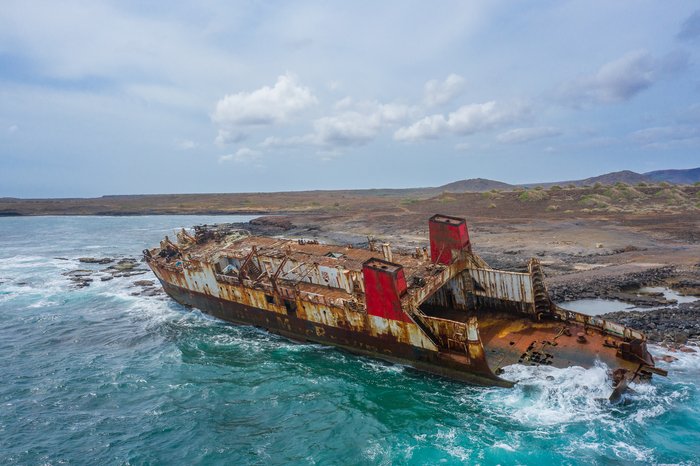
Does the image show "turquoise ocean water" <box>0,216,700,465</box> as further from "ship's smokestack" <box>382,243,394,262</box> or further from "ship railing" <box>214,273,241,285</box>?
"ship's smokestack" <box>382,243,394,262</box>

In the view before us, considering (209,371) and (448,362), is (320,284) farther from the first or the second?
(448,362)

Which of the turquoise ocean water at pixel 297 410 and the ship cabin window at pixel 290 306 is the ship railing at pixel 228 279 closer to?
the turquoise ocean water at pixel 297 410

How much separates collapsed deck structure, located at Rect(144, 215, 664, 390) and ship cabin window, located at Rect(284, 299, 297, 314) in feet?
0.21

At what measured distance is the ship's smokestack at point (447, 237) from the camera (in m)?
21.1

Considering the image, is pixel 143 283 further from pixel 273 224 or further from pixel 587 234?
pixel 587 234

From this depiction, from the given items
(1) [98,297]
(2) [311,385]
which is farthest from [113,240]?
(2) [311,385]

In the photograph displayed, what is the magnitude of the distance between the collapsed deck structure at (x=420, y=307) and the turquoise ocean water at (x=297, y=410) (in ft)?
2.98

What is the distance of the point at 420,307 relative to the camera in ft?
73.4

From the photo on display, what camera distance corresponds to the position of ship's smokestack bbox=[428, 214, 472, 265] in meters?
21.1

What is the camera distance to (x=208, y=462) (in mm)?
13688

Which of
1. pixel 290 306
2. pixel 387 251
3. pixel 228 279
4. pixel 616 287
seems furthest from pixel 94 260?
pixel 616 287

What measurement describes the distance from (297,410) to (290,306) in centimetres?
619

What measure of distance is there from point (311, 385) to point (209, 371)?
17.2 ft

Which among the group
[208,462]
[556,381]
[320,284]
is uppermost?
[320,284]
